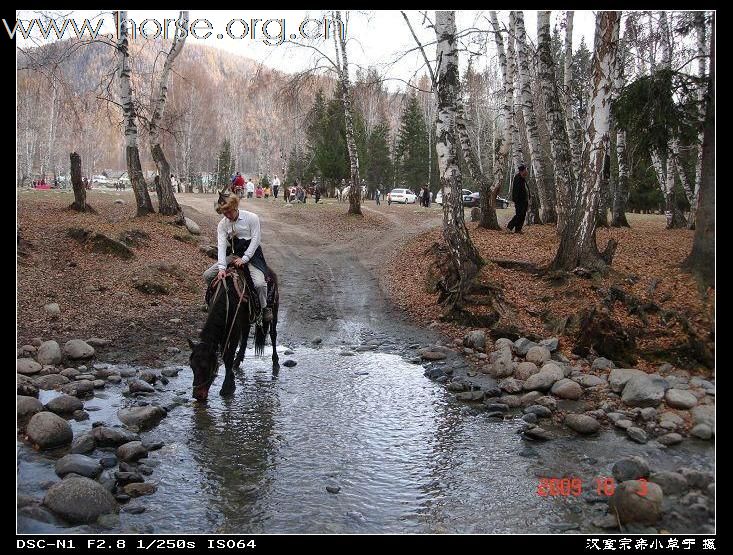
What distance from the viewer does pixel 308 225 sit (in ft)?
84.0

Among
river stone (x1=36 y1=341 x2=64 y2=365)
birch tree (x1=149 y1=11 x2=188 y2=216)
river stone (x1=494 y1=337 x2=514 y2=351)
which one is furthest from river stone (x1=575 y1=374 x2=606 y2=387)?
birch tree (x1=149 y1=11 x2=188 y2=216)

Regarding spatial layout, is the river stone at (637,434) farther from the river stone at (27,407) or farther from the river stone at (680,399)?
the river stone at (27,407)

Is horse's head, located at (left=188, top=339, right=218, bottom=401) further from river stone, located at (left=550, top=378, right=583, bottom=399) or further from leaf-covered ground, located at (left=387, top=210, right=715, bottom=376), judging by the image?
leaf-covered ground, located at (left=387, top=210, right=715, bottom=376)

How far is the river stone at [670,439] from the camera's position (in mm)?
5707

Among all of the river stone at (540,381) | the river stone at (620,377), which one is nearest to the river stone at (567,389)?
the river stone at (540,381)

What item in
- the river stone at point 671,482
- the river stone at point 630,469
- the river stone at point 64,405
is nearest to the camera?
the river stone at point 671,482

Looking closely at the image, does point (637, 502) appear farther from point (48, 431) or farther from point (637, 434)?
point (48, 431)

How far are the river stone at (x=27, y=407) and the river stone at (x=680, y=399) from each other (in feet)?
23.9

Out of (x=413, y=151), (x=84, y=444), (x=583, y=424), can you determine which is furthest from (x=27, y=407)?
(x=413, y=151)

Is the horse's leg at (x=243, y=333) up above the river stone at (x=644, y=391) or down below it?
above

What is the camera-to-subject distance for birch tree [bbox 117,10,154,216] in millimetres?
17703

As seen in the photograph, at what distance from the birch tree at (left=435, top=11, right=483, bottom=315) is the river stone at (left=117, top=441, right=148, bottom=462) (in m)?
7.63
